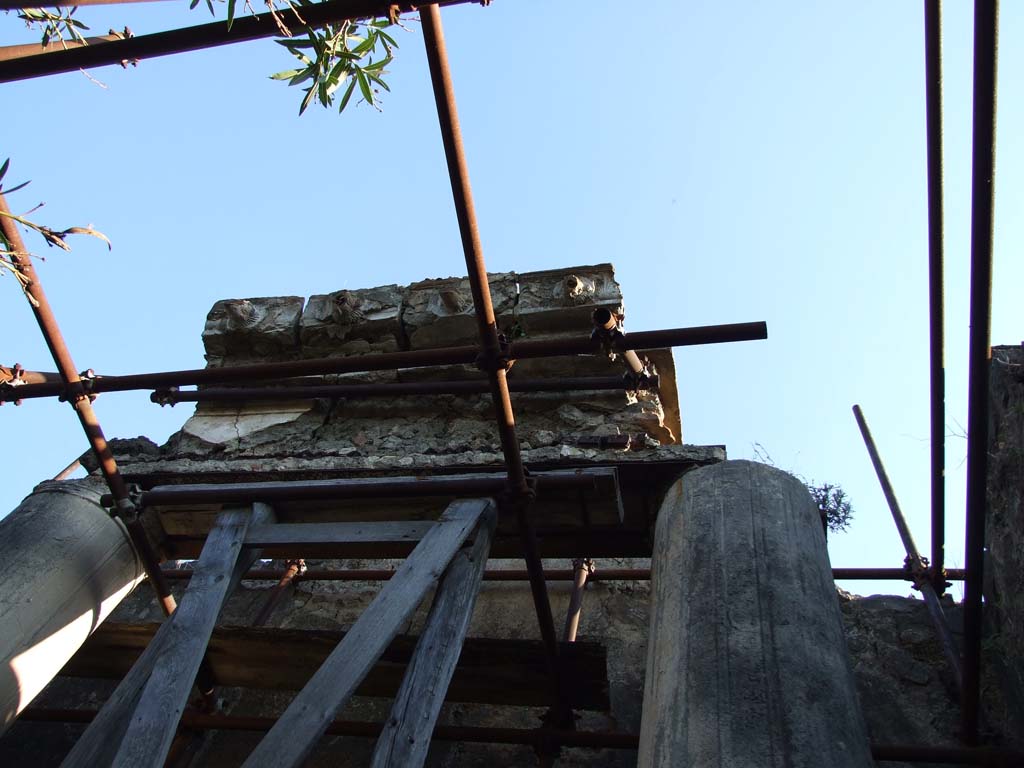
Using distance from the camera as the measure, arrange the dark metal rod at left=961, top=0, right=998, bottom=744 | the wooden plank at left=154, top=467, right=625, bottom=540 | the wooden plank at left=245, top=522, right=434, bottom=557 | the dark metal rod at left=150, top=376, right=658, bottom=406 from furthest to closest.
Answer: the dark metal rod at left=150, top=376, right=658, bottom=406 < the wooden plank at left=154, top=467, right=625, bottom=540 < the wooden plank at left=245, top=522, right=434, bottom=557 < the dark metal rod at left=961, top=0, right=998, bottom=744

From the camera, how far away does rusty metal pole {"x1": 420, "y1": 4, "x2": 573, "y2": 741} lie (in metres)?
2.46

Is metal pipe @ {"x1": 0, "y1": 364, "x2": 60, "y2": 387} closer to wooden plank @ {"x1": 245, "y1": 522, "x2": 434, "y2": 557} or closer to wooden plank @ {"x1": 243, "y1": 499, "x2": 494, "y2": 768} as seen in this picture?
wooden plank @ {"x1": 245, "y1": 522, "x2": 434, "y2": 557}

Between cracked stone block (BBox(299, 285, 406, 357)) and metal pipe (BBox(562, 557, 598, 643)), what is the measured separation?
1.63 m

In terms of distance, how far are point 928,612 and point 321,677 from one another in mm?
2667

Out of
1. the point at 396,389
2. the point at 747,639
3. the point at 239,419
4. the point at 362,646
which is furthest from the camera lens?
the point at 239,419

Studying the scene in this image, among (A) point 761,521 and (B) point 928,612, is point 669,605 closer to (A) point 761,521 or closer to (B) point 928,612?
(A) point 761,521

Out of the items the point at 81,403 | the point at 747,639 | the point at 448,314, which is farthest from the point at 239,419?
the point at 747,639

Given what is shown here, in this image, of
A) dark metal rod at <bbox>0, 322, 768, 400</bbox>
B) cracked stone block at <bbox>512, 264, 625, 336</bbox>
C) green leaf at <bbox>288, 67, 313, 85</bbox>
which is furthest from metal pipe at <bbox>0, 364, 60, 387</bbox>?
cracked stone block at <bbox>512, 264, 625, 336</bbox>

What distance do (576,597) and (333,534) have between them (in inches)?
51.2

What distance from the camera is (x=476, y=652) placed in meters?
3.22

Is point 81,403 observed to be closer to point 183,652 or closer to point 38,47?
point 183,652

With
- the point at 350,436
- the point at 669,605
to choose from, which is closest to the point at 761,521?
the point at 669,605

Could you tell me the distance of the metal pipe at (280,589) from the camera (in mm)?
4367

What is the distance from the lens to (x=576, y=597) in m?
4.09
